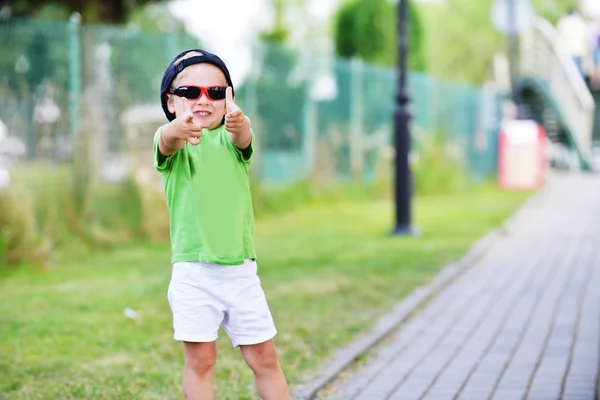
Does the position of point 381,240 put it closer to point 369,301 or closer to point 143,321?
point 369,301

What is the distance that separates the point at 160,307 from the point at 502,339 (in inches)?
95.5

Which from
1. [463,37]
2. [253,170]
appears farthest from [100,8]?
[463,37]

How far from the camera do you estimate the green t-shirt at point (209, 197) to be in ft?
11.7

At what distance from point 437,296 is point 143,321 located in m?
2.57

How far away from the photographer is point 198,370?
363 centimetres

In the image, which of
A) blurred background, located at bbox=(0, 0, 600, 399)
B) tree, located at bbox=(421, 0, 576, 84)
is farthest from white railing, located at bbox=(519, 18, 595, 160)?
tree, located at bbox=(421, 0, 576, 84)

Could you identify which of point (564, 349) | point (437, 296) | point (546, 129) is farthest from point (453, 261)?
point (546, 129)

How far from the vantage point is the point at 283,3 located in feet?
119

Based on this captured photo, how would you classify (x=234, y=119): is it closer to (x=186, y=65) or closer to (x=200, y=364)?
(x=186, y=65)

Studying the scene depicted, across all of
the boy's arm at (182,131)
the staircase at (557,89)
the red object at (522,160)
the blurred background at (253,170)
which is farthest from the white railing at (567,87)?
the boy's arm at (182,131)

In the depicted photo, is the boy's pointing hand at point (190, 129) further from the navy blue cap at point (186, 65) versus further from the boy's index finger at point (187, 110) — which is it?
the navy blue cap at point (186, 65)

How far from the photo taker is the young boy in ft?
11.6

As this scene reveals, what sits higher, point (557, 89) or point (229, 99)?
point (557, 89)

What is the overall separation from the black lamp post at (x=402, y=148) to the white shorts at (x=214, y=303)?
8.19m
